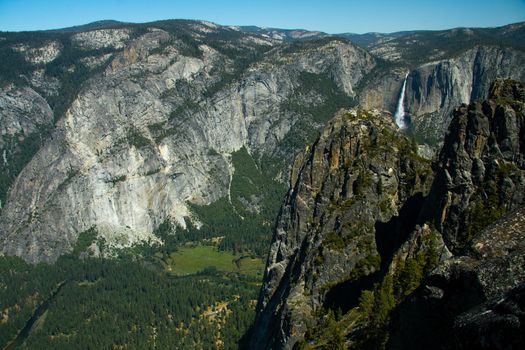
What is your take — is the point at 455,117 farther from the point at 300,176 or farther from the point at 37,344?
the point at 37,344

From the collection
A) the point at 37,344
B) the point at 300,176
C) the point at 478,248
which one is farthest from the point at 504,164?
the point at 37,344

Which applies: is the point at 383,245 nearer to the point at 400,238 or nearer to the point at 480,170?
the point at 400,238

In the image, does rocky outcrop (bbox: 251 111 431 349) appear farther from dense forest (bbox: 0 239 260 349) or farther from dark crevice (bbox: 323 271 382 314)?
dense forest (bbox: 0 239 260 349)

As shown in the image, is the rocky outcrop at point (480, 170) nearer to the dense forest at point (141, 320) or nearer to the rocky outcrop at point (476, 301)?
the rocky outcrop at point (476, 301)

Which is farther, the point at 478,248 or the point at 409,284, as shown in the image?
the point at 409,284

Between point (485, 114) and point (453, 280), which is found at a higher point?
point (485, 114)

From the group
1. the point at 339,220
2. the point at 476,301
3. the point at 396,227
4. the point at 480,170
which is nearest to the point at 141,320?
the point at 339,220
